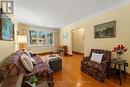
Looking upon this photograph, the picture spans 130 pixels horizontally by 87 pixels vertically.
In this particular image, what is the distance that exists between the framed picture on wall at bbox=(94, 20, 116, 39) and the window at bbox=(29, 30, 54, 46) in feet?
17.5

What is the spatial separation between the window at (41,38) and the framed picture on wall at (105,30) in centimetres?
532

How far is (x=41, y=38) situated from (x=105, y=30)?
19.6 ft

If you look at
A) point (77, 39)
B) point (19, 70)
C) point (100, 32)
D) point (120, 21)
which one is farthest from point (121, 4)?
point (77, 39)

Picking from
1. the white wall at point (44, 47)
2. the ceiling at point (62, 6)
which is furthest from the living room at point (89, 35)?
the white wall at point (44, 47)

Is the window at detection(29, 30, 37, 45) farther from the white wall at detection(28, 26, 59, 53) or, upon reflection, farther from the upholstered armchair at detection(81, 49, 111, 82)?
the upholstered armchair at detection(81, 49, 111, 82)

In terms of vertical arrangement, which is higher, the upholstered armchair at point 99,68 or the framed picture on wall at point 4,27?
the framed picture on wall at point 4,27

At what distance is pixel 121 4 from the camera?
335 cm

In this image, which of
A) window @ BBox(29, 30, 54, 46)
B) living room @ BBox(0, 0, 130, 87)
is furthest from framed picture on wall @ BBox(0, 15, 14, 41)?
window @ BBox(29, 30, 54, 46)

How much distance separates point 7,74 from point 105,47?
347cm

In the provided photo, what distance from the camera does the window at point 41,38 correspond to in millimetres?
8200

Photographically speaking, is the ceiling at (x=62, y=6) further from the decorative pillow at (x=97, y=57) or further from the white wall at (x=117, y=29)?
the decorative pillow at (x=97, y=57)

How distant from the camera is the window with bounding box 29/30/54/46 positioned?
8.20m

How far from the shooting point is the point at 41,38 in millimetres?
8750

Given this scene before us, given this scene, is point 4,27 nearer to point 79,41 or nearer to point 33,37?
point 33,37
